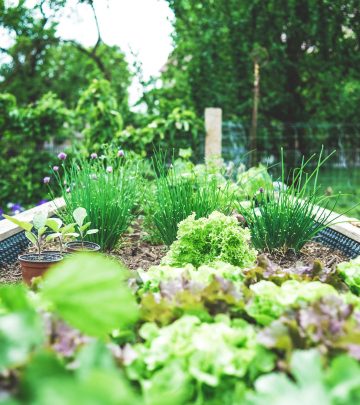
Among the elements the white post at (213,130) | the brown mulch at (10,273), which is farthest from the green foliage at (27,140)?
the brown mulch at (10,273)

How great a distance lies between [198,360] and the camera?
1224 mm

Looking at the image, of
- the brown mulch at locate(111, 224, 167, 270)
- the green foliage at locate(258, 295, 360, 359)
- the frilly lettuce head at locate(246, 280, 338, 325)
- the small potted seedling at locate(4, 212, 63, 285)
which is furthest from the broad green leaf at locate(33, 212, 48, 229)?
the green foliage at locate(258, 295, 360, 359)

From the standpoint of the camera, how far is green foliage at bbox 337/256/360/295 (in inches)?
77.3

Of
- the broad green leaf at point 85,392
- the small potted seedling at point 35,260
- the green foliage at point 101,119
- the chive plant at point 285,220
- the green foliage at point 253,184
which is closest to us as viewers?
the broad green leaf at point 85,392

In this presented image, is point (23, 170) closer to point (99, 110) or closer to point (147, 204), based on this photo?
point (99, 110)

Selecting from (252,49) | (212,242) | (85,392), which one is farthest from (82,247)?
(252,49)

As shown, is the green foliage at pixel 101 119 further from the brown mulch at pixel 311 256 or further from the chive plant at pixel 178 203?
the brown mulch at pixel 311 256

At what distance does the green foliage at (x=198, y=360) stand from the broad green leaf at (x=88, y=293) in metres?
0.23

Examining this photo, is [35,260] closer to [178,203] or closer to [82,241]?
[82,241]

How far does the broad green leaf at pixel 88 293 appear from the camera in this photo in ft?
3.23

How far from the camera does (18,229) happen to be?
361 cm

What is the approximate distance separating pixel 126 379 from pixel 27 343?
16.1 inches

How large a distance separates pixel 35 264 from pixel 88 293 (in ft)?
6.08

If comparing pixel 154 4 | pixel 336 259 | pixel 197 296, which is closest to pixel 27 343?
pixel 197 296
